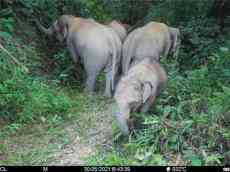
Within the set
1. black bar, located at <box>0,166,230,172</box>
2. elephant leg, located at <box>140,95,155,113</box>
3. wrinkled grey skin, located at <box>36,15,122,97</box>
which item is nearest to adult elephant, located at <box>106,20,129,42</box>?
wrinkled grey skin, located at <box>36,15,122,97</box>

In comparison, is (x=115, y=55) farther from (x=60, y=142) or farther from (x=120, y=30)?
(x=60, y=142)

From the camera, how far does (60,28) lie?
9.72 metres

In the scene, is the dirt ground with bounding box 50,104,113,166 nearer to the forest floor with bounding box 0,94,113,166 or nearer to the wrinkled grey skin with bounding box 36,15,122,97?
the forest floor with bounding box 0,94,113,166

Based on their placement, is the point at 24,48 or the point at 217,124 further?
the point at 24,48

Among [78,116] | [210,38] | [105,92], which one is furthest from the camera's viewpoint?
[210,38]

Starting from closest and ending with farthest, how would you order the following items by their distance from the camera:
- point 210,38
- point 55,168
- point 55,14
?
point 55,168 → point 210,38 → point 55,14

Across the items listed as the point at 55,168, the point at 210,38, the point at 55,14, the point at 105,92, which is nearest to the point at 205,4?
the point at 210,38

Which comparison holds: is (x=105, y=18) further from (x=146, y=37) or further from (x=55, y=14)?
(x=146, y=37)

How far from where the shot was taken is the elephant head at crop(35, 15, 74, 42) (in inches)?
378

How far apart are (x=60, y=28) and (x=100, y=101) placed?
6.77ft

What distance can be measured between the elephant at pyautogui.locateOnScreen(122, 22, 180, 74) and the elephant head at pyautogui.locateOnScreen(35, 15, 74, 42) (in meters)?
1.22

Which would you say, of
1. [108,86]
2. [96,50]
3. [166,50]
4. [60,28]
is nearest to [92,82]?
[108,86]

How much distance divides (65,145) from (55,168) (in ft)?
3.06

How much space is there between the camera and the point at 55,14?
10773 mm
